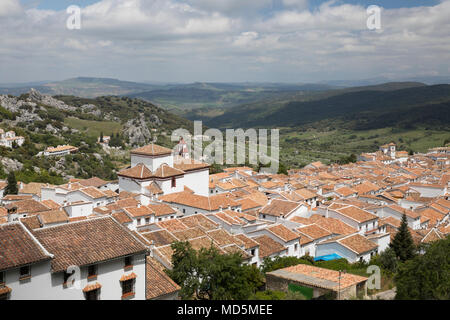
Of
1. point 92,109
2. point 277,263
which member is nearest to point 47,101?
point 92,109

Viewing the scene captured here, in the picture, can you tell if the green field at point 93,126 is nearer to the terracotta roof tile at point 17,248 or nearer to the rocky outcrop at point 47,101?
the rocky outcrop at point 47,101

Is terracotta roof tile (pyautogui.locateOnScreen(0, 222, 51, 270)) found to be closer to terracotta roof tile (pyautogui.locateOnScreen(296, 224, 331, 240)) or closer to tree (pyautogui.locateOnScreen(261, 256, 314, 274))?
tree (pyautogui.locateOnScreen(261, 256, 314, 274))

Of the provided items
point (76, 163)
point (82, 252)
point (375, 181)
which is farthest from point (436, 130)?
point (82, 252)

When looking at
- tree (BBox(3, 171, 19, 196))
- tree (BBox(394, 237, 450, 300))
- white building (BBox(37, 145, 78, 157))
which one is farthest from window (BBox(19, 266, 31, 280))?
white building (BBox(37, 145, 78, 157))

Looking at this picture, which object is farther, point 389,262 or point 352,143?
point 352,143

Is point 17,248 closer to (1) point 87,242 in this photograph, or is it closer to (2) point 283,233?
(1) point 87,242

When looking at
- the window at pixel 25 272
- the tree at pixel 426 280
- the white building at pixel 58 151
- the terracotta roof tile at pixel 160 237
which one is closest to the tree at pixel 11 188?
the white building at pixel 58 151
